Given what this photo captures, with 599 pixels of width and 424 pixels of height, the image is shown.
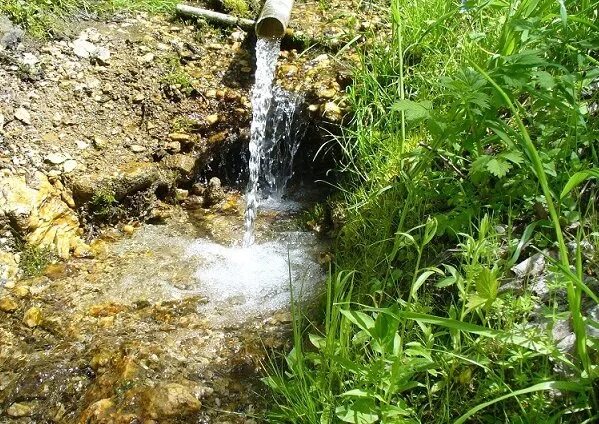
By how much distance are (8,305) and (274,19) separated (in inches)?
96.5

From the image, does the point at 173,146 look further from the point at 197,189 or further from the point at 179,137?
the point at 197,189

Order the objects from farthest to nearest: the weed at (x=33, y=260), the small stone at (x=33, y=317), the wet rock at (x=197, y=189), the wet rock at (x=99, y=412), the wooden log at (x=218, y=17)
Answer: the wooden log at (x=218, y=17) → the wet rock at (x=197, y=189) → the weed at (x=33, y=260) → the small stone at (x=33, y=317) → the wet rock at (x=99, y=412)

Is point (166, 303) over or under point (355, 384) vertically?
under

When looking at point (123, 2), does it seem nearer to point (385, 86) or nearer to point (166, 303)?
point (385, 86)

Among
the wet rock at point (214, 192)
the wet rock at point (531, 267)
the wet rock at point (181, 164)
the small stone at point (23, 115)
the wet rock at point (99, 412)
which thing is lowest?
the wet rock at point (99, 412)

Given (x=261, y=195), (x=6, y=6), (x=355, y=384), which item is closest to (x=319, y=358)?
(x=355, y=384)

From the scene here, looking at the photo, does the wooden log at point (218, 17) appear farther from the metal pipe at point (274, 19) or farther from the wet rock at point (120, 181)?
the wet rock at point (120, 181)

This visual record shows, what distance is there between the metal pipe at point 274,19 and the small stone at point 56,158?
1626 mm

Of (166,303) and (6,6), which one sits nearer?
(166,303)

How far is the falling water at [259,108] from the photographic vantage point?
374 centimetres

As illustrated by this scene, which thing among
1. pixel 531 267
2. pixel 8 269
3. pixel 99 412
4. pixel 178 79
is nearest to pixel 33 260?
pixel 8 269

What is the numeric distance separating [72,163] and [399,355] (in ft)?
7.82

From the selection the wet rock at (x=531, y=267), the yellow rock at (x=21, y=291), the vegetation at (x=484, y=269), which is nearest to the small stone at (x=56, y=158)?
the yellow rock at (x=21, y=291)

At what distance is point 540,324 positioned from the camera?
5.62 feet
